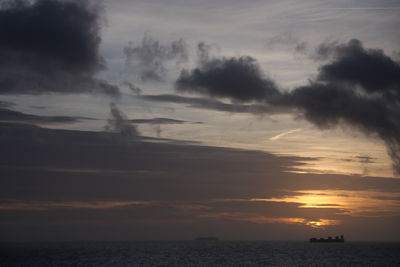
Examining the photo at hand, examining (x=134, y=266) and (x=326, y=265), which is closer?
(x=134, y=266)

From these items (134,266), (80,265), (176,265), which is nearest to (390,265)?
(176,265)

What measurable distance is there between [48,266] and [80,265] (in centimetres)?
1062

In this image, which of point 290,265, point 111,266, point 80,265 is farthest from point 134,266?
point 290,265

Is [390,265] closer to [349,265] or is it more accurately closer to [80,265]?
[349,265]

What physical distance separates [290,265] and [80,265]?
69.4 metres

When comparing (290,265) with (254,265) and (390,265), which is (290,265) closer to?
(254,265)

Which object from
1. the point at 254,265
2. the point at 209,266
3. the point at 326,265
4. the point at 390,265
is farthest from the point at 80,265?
the point at 390,265

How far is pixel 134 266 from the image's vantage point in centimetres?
15538

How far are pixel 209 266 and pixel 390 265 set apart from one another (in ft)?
203

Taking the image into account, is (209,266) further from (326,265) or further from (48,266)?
(48,266)

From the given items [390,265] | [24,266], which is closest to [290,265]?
[390,265]

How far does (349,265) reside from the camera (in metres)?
167

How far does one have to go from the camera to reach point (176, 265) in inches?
6324

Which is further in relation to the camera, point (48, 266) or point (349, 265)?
point (349, 265)
